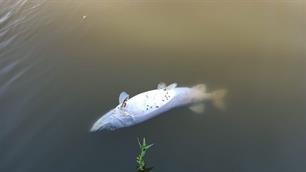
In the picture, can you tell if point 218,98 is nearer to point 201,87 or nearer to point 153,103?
point 201,87

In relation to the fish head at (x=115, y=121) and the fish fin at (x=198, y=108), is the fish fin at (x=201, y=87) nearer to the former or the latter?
the fish fin at (x=198, y=108)

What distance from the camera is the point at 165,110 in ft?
21.0

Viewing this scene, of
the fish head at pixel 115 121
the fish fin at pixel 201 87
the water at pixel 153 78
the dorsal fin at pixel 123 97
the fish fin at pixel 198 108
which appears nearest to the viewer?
the water at pixel 153 78

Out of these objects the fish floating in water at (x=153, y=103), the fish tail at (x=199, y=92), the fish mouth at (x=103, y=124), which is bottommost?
the fish mouth at (x=103, y=124)

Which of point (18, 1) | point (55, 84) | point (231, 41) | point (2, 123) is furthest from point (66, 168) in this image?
point (18, 1)

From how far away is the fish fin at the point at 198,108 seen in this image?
6385 mm

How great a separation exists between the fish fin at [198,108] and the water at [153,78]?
7 cm

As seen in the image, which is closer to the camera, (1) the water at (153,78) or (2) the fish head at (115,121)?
(1) the water at (153,78)

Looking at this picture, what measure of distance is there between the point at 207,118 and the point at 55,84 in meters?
2.49

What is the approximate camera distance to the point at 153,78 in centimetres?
706

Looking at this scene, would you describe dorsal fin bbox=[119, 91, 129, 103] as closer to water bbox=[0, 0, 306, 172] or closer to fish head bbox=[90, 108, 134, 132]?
fish head bbox=[90, 108, 134, 132]

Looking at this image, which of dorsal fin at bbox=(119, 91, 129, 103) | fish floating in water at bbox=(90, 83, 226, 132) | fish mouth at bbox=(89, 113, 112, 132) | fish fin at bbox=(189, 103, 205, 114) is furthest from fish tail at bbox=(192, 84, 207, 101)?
fish mouth at bbox=(89, 113, 112, 132)

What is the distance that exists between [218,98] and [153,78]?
3.69ft

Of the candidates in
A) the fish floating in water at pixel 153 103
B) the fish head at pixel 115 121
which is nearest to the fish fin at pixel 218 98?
the fish floating in water at pixel 153 103
